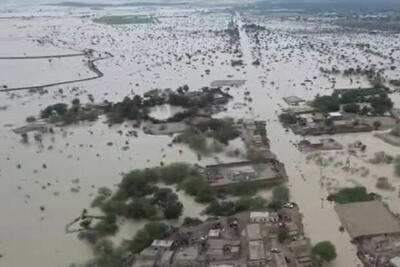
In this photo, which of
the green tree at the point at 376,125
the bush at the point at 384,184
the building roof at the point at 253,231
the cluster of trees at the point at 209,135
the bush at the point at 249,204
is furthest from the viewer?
the green tree at the point at 376,125

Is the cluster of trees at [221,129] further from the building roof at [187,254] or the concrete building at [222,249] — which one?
the building roof at [187,254]

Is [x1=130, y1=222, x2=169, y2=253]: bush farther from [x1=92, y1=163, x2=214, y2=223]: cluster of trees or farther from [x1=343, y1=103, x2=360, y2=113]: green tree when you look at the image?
[x1=343, y1=103, x2=360, y2=113]: green tree

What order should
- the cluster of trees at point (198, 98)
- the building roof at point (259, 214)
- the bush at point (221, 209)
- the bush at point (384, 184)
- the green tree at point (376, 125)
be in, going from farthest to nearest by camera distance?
the cluster of trees at point (198, 98) → the green tree at point (376, 125) → the bush at point (384, 184) → the bush at point (221, 209) → the building roof at point (259, 214)

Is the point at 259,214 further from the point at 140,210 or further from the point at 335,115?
the point at 335,115

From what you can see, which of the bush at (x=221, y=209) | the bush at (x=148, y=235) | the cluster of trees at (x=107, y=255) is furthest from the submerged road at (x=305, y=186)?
the cluster of trees at (x=107, y=255)

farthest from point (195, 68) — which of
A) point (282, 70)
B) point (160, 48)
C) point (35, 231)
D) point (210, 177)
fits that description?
point (35, 231)

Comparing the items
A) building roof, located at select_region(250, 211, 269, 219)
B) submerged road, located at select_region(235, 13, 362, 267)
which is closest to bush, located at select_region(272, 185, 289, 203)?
submerged road, located at select_region(235, 13, 362, 267)
